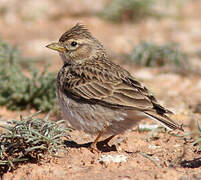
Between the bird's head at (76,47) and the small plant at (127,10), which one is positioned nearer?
the bird's head at (76,47)

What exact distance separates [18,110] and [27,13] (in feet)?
21.7

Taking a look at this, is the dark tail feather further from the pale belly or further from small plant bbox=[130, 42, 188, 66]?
small plant bbox=[130, 42, 188, 66]

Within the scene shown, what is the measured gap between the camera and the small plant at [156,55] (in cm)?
1032

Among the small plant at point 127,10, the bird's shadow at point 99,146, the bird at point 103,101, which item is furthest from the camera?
the small plant at point 127,10

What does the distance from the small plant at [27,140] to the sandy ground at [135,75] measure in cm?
13

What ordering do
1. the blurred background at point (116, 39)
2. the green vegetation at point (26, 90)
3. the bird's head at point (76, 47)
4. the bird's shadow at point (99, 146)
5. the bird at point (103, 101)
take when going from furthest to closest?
the blurred background at point (116, 39) < the green vegetation at point (26, 90) < the bird's head at point (76, 47) < the bird's shadow at point (99, 146) < the bird at point (103, 101)

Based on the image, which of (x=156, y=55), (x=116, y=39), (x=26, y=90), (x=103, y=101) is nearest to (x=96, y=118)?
(x=103, y=101)

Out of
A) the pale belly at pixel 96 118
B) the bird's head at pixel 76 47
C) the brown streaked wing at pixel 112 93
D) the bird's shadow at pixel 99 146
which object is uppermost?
the bird's head at pixel 76 47

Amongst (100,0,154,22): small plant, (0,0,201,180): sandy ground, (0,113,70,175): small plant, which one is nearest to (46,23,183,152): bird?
(0,0,201,180): sandy ground

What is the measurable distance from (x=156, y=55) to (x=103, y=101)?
4.60 meters

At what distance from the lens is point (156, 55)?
10461mm

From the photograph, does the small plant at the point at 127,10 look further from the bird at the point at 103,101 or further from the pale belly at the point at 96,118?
the pale belly at the point at 96,118

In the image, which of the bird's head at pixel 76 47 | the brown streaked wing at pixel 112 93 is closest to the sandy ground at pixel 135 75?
the brown streaked wing at pixel 112 93

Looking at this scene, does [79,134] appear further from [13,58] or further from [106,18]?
[106,18]
